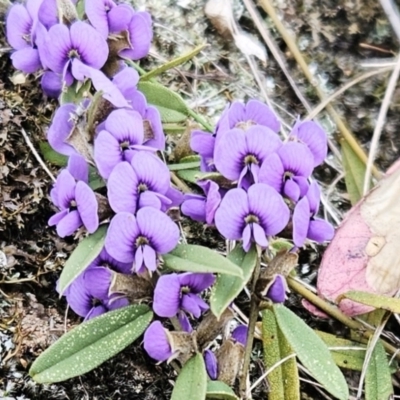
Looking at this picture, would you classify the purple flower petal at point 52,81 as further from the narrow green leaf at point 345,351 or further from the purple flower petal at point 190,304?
the narrow green leaf at point 345,351

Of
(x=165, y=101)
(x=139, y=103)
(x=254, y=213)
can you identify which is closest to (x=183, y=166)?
(x=165, y=101)

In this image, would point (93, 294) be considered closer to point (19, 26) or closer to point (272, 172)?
point (272, 172)

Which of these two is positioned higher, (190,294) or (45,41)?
(45,41)

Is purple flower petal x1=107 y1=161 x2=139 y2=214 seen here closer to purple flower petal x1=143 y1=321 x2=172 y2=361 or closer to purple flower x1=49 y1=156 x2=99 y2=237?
purple flower x1=49 y1=156 x2=99 y2=237

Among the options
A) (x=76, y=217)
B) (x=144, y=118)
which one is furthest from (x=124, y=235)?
(x=144, y=118)

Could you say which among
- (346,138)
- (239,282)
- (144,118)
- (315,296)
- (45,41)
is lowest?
(315,296)

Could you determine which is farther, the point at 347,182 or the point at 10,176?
the point at 347,182

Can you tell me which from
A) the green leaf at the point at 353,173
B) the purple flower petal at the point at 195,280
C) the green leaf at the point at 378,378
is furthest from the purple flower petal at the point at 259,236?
the green leaf at the point at 353,173

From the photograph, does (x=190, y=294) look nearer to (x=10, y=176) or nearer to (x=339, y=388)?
(x=339, y=388)
